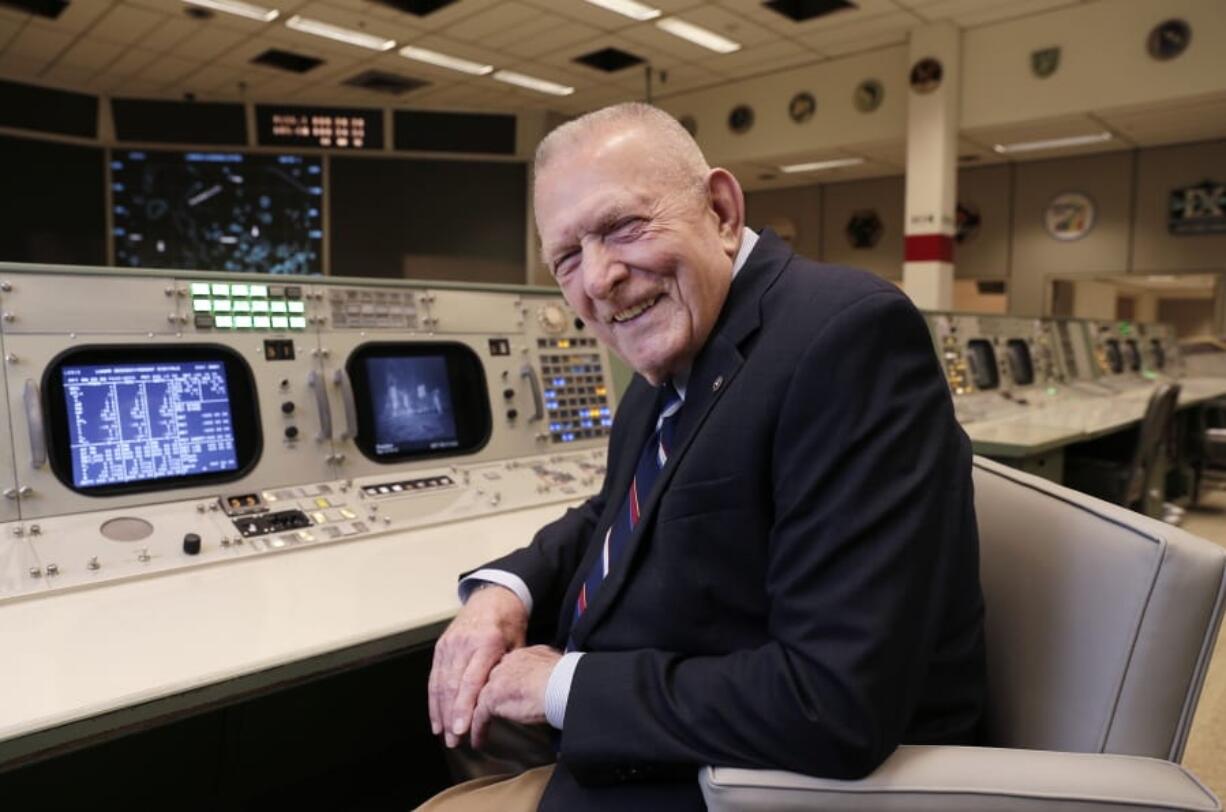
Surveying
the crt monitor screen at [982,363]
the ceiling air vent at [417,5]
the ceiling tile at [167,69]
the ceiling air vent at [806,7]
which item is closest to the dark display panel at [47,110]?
the ceiling tile at [167,69]

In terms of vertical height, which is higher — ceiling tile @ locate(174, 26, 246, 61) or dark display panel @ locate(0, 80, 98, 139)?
ceiling tile @ locate(174, 26, 246, 61)

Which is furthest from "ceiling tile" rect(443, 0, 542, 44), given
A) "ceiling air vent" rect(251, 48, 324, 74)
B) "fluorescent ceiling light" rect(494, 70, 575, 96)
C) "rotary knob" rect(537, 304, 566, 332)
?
"rotary knob" rect(537, 304, 566, 332)

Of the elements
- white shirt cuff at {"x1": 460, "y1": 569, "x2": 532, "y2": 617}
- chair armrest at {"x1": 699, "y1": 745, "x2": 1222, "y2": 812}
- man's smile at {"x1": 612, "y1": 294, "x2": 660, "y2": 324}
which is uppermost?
man's smile at {"x1": 612, "y1": 294, "x2": 660, "y2": 324}

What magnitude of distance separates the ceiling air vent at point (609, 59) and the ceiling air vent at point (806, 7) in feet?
4.51

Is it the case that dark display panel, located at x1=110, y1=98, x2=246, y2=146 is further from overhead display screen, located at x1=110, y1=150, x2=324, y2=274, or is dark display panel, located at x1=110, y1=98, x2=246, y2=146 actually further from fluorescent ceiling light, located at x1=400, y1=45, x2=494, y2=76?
fluorescent ceiling light, located at x1=400, y1=45, x2=494, y2=76

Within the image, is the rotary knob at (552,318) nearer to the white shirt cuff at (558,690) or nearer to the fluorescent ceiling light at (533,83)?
the white shirt cuff at (558,690)

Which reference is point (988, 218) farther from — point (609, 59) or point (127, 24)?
point (127, 24)

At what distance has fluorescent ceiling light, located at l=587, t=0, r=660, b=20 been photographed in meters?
5.56

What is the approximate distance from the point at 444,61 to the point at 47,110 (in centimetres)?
339

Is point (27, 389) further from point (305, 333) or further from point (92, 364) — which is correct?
point (305, 333)

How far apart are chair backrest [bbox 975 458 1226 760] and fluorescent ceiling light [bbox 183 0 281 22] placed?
614 cm

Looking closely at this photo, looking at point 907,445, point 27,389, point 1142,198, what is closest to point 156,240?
point 27,389

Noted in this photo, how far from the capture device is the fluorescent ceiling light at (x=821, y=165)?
804 centimetres

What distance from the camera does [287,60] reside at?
22.6ft
